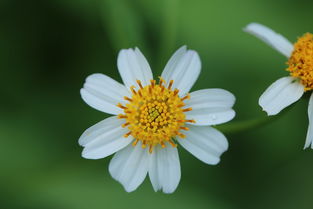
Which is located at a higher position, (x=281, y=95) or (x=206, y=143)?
(x=281, y=95)

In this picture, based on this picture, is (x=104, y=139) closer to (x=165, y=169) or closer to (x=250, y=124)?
(x=165, y=169)

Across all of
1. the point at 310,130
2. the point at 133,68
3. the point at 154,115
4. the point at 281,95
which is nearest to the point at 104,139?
the point at 154,115

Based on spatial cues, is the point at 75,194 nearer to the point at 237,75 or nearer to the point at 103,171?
the point at 103,171

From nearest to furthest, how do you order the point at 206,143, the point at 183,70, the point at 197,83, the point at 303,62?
the point at 206,143
the point at 183,70
the point at 303,62
the point at 197,83

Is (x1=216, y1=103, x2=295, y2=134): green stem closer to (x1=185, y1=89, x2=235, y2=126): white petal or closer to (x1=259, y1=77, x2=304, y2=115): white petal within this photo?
(x1=259, y1=77, x2=304, y2=115): white petal

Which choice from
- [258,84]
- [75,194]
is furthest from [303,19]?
[75,194]

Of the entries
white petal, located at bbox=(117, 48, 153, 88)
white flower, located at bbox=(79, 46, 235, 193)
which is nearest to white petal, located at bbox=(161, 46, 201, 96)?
white flower, located at bbox=(79, 46, 235, 193)

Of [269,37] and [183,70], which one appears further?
[269,37]
